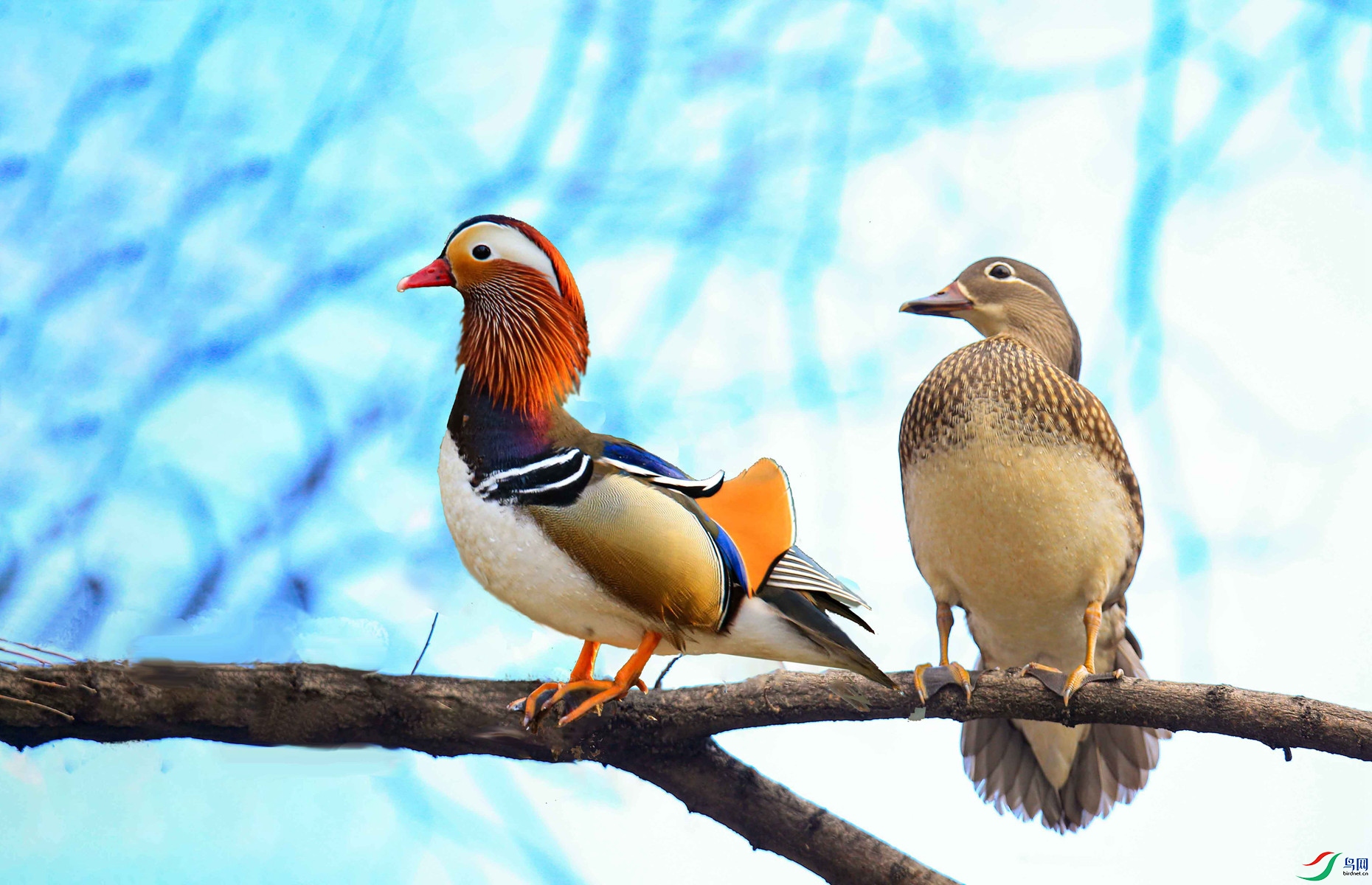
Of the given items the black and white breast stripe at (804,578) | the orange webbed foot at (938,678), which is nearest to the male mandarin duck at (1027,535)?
the orange webbed foot at (938,678)

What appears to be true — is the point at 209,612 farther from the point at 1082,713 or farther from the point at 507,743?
the point at 1082,713

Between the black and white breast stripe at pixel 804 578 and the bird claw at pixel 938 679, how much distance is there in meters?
0.12

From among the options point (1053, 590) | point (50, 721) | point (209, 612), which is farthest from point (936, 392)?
point (50, 721)

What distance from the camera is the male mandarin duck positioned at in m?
1.31

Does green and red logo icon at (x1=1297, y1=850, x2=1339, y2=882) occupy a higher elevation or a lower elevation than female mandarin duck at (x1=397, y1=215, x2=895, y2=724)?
lower

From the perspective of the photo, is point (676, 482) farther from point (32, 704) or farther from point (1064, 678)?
point (32, 704)

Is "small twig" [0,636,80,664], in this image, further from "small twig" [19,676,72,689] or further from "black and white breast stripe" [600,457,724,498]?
"black and white breast stripe" [600,457,724,498]

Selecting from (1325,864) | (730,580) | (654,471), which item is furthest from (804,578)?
(1325,864)

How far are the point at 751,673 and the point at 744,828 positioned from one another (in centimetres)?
17

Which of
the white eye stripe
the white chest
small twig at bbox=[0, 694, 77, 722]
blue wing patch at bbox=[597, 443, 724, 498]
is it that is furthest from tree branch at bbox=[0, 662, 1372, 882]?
the white eye stripe

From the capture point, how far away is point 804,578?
120cm

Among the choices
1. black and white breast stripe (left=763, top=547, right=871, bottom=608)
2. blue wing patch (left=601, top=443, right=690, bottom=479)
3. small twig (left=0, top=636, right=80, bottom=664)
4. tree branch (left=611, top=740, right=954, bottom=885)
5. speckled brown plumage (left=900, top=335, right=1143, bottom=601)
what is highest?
speckled brown plumage (left=900, top=335, right=1143, bottom=601)

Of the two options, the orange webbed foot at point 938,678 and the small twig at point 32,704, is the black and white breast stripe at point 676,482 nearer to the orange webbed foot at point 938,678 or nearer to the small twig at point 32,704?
the orange webbed foot at point 938,678

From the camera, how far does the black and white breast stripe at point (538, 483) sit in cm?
113
